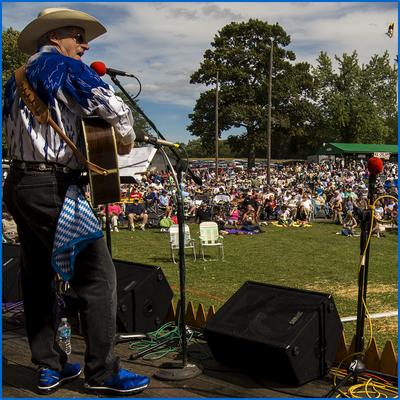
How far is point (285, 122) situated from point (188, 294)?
3992cm

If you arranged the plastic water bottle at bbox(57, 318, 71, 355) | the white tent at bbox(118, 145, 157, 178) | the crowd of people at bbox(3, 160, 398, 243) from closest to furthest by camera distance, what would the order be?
the plastic water bottle at bbox(57, 318, 71, 355) → the white tent at bbox(118, 145, 157, 178) → the crowd of people at bbox(3, 160, 398, 243)

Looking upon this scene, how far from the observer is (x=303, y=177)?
108 ft

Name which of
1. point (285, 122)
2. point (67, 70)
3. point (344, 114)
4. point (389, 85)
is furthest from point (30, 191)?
point (389, 85)

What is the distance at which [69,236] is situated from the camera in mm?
2727

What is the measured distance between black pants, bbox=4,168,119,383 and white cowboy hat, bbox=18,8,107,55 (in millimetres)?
783

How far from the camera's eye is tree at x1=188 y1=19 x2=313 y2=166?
1734 inches

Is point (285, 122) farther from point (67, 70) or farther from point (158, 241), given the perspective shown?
point (67, 70)

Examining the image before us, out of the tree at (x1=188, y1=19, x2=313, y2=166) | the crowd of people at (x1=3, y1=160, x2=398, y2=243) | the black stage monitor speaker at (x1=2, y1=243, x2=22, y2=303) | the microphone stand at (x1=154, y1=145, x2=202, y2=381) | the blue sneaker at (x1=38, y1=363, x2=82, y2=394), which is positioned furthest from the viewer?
the tree at (x1=188, y1=19, x2=313, y2=166)

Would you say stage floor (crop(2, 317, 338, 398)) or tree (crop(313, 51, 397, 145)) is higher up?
tree (crop(313, 51, 397, 145))

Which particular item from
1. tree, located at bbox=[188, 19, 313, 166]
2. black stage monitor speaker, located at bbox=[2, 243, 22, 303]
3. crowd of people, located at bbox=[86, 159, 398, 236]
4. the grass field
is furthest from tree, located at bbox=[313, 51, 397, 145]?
black stage monitor speaker, located at bbox=[2, 243, 22, 303]

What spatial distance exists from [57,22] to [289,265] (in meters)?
8.71

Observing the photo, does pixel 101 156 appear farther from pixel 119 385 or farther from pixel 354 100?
pixel 354 100

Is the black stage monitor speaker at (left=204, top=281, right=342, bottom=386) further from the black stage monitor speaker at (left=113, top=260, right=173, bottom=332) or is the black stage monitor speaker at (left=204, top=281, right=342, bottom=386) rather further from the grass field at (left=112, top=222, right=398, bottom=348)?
the grass field at (left=112, top=222, right=398, bottom=348)

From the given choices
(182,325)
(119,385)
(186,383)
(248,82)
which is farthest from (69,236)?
(248,82)
